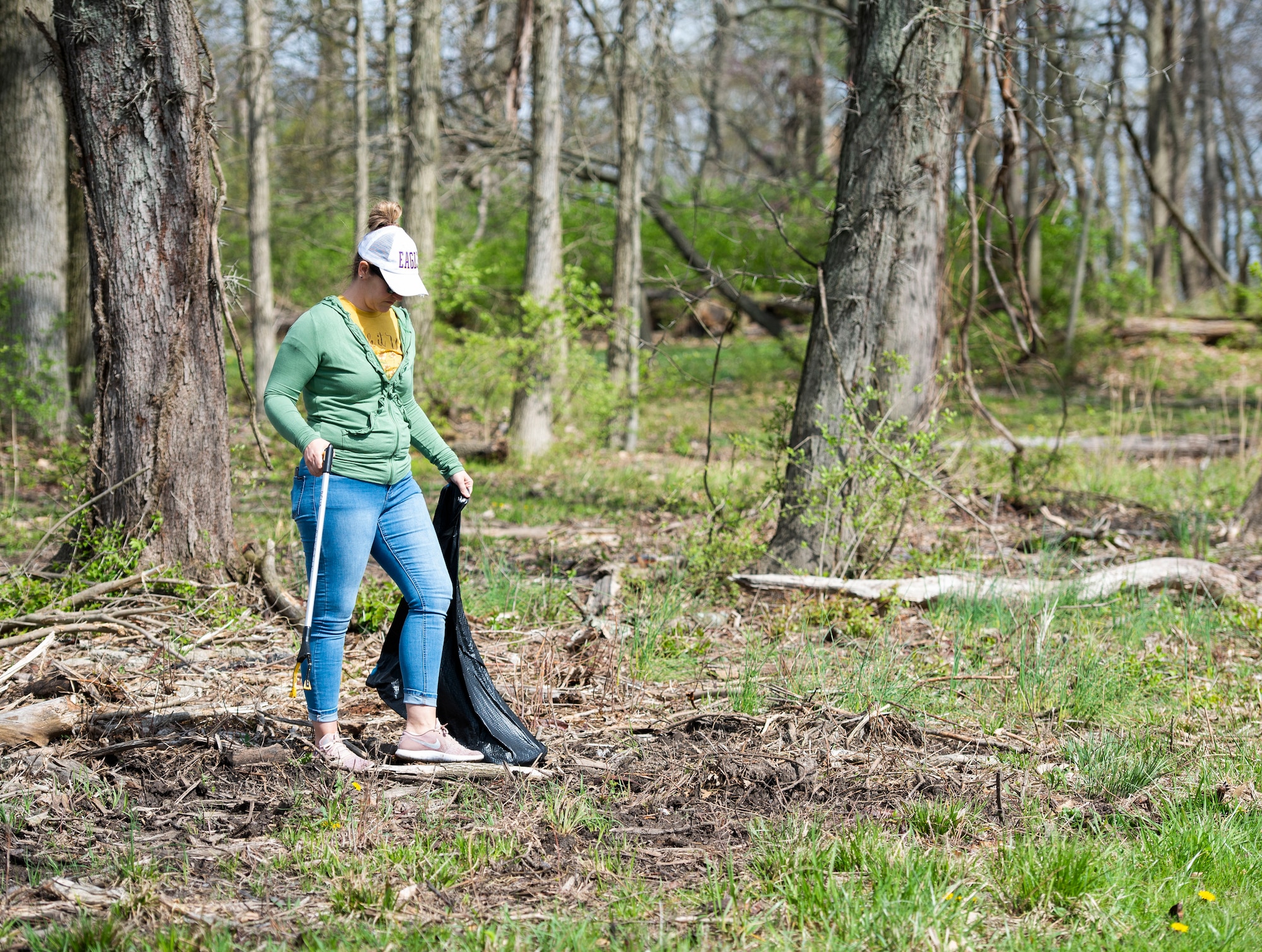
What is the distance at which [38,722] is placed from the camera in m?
3.76

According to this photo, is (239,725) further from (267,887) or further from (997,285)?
(997,285)

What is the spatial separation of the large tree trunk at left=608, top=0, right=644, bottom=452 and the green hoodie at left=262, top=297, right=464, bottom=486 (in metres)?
8.48

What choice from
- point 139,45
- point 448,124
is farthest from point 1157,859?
point 448,124

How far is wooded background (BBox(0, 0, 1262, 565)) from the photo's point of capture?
17.3ft

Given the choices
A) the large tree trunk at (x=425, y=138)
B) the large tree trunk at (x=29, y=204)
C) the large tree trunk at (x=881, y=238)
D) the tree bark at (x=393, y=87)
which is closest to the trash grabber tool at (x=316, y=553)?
the large tree trunk at (x=881, y=238)

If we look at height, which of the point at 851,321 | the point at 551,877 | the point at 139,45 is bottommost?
the point at 551,877

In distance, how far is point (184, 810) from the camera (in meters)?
3.28

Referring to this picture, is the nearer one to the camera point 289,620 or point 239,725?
point 239,725

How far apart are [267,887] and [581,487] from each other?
717 centimetres

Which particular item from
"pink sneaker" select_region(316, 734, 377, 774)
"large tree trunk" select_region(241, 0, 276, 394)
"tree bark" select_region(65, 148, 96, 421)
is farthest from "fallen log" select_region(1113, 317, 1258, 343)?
"pink sneaker" select_region(316, 734, 377, 774)

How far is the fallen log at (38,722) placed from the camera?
370cm

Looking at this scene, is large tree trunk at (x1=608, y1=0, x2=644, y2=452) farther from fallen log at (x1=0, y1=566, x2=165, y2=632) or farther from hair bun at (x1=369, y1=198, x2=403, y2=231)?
hair bun at (x1=369, y1=198, x2=403, y2=231)

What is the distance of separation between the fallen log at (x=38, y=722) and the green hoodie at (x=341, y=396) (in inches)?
59.6

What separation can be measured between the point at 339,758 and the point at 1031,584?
12.7 feet
